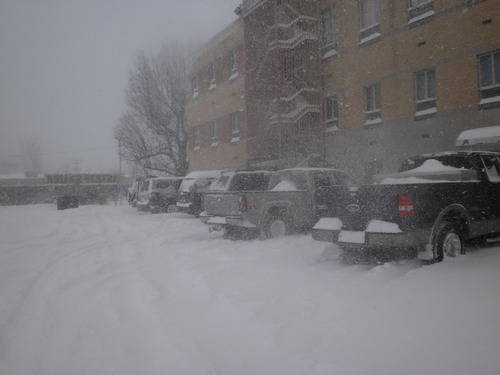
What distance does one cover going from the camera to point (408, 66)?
1521 centimetres

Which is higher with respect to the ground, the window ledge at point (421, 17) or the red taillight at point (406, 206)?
the window ledge at point (421, 17)

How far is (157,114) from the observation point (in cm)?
3569

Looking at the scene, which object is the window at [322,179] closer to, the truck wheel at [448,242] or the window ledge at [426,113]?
the truck wheel at [448,242]

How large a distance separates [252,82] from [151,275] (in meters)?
16.3

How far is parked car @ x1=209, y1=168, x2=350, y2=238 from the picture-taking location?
31.3ft

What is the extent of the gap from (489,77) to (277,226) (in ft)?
29.5

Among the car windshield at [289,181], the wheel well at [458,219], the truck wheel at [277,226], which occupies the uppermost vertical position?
the car windshield at [289,181]

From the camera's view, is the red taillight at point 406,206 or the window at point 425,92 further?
the window at point 425,92

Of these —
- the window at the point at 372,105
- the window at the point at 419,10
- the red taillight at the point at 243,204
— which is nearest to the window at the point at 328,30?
the window at the point at 372,105

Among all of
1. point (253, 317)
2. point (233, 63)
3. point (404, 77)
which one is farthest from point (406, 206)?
point (233, 63)

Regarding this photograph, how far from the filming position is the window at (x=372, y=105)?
659 inches

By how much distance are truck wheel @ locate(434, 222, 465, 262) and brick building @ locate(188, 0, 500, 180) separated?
7811 millimetres

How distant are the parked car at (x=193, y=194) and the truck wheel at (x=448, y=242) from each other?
34.2 ft

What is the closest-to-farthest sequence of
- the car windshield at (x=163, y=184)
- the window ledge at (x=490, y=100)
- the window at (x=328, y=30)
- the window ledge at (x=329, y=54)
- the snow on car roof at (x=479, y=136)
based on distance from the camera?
the snow on car roof at (x=479, y=136)
the window ledge at (x=490, y=100)
the window ledge at (x=329, y=54)
the window at (x=328, y=30)
the car windshield at (x=163, y=184)
